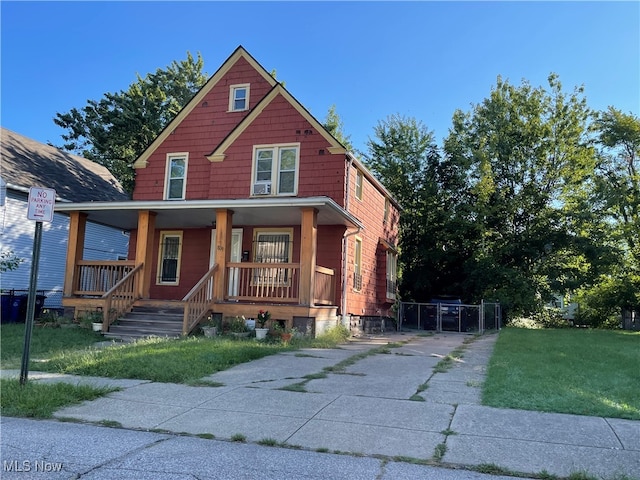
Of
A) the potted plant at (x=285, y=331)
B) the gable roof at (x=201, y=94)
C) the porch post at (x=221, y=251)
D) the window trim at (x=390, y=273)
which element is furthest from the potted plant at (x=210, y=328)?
the window trim at (x=390, y=273)

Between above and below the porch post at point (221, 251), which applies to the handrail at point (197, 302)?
below

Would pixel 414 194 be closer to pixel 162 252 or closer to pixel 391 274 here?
pixel 391 274

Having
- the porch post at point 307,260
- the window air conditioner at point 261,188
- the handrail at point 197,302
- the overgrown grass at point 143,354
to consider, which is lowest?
the overgrown grass at point 143,354

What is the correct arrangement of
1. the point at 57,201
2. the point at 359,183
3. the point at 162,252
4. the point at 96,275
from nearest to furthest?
the point at 96,275, the point at 359,183, the point at 162,252, the point at 57,201

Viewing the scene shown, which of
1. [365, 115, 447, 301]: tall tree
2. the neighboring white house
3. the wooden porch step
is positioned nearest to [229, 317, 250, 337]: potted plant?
the wooden porch step

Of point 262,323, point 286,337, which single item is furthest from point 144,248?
point 286,337

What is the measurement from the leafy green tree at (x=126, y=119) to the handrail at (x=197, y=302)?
757 inches

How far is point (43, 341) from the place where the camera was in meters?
10.5

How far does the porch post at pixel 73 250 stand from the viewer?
1347 centimetres

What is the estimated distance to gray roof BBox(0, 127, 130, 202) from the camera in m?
18.5

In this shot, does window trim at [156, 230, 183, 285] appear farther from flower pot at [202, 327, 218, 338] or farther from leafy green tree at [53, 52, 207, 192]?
leafy green tree at [53, 52, 207, 192]

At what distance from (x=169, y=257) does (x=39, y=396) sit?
11011mm

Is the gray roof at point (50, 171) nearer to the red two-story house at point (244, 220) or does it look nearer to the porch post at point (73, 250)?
the red two-story house at point (244, 220)

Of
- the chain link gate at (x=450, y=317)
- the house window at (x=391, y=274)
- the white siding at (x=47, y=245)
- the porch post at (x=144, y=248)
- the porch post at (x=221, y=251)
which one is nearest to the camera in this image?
the porch post at (x=221, y=251)
